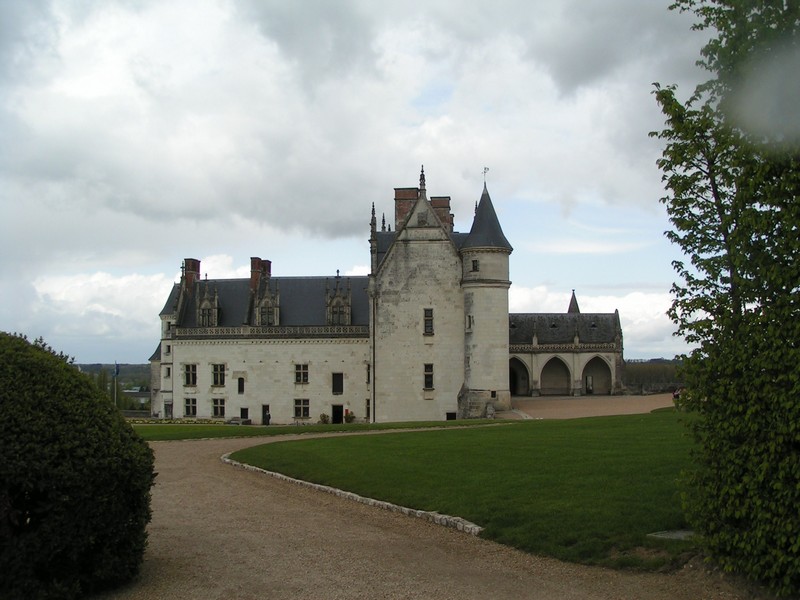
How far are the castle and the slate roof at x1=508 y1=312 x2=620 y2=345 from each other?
0.07m

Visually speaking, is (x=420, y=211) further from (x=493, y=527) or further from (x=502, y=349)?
(x=493, y=527)

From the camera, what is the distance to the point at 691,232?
28.3 ft

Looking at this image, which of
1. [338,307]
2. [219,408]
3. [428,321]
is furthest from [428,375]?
[219,408]

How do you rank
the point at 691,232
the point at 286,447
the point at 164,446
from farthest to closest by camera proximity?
the point at 164,446 → the point at 286,447 → the point at 691,232

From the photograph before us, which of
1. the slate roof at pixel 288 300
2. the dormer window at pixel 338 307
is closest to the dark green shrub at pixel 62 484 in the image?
the dormer window at pixel 338 307

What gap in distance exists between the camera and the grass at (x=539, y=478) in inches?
391

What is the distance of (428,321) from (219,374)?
14519 mm

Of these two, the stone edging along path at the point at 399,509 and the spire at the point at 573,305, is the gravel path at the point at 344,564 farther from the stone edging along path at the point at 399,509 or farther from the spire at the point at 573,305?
the spire at the point at 573,305

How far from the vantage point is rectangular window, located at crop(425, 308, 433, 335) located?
133 ft

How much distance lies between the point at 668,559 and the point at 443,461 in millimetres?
8089

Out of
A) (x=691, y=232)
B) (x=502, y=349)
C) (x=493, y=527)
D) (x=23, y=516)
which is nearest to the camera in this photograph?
(x=23, y=516)

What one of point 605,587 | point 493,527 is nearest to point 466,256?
point 493,527

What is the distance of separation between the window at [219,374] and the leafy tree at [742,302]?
4061cm

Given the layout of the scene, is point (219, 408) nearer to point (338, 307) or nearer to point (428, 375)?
point (338, 307)
